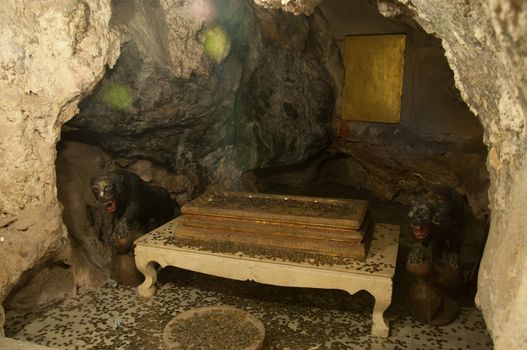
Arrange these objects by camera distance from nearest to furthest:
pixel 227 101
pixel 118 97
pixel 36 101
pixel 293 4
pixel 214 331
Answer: pixel 293 4 < pixel 214 331 < pixel 36 101 < pixel 118 97 < pixel 227 101

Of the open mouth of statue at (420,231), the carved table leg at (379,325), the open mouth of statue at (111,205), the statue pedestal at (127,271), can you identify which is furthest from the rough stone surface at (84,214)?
the open mouth of statue at (420,231)

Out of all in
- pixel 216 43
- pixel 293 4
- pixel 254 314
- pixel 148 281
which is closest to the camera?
pixel 293 4

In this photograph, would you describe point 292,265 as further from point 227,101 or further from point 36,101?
point 227,101

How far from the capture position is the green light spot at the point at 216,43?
518 cm

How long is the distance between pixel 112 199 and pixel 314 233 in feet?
7.05

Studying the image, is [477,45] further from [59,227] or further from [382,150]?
[382,150]

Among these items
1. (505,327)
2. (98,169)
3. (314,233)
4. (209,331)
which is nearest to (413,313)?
(314,233)

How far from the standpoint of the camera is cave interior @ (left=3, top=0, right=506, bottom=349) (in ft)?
13.5

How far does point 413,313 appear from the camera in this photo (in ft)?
13.3

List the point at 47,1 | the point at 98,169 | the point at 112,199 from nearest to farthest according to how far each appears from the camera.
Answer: the point at 47,1 → the point at 112,199 → the point at 98,169

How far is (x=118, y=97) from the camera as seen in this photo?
5176 millimetres

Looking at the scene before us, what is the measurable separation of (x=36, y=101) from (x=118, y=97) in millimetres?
1387

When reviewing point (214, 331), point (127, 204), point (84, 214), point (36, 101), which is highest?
point (36, 101)

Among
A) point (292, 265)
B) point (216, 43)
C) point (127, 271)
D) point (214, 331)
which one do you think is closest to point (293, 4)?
point (292, 265)
